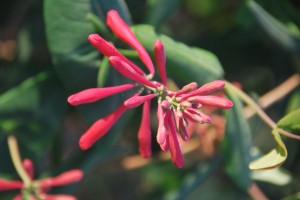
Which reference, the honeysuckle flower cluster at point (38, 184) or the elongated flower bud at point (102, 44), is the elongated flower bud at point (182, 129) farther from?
the honeysuckle flower cluster at point (38, 184)

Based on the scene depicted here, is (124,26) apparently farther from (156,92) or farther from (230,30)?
(230,30)

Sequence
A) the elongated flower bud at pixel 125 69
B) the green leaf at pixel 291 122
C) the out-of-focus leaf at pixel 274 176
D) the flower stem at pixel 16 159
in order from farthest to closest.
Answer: the out-of-focus leaf at pixel 274 176 → the flower stem at pixel 16 159 → the green leaf at pixel 291 122 → the elongated flower bud at pixel 125 69

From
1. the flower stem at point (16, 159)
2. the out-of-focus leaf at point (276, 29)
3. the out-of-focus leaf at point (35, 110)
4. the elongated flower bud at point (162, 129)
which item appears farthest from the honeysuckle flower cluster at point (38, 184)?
the out-of-focus leaf at point (276, 29)

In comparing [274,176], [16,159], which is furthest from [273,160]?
[16,159]

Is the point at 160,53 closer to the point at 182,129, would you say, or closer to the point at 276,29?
the point at 182,129

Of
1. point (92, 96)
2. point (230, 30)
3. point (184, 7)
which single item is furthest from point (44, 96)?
point (184, 7)

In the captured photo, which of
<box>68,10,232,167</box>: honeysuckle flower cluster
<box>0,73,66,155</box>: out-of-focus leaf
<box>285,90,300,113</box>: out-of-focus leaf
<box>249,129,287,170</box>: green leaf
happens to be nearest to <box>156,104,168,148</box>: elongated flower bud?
<box>68,10,232,167</box>: honeysuckle flower cluster

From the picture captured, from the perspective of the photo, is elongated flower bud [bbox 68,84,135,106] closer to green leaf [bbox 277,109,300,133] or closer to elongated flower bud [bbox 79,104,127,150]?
elongated flower bud [bbox 79,104,127,150]
